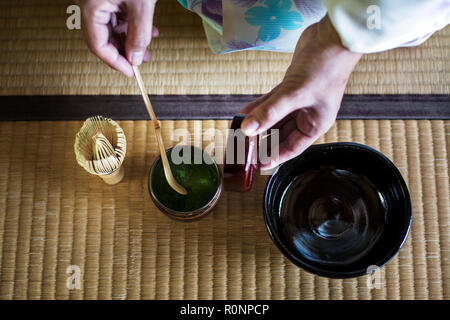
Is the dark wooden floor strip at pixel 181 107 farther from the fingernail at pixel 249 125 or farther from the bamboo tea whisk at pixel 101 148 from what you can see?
the fingernail at pixel 249 125

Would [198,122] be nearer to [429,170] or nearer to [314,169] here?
[314,169]

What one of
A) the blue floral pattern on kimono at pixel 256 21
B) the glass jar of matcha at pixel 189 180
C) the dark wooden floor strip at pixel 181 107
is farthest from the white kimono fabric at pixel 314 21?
the glass jar of matcha at pixel 189 180

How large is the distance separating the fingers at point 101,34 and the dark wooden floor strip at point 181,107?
12 centimetres


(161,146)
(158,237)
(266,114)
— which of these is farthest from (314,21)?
(158,237)

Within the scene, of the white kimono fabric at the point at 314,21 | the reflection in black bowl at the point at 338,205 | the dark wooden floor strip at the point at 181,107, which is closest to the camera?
the white kimono fabric at the point at 314,21

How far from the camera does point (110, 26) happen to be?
696 mm

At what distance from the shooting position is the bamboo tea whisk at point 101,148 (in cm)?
65

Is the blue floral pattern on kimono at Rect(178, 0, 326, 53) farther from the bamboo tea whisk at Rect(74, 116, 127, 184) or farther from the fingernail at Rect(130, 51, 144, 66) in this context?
the bamboo tea whisk at Rect(74, 116, 127, 184)

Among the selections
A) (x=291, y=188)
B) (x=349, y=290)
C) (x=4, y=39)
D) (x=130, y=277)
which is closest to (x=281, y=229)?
(x=291, y=188)

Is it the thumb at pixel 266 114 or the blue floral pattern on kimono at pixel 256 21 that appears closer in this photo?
the thumb at pixel 266 114

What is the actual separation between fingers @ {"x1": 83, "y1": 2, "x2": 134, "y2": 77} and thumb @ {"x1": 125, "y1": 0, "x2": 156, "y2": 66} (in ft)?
0.10

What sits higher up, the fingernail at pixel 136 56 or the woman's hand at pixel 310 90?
the fingernail at pixel 136 56

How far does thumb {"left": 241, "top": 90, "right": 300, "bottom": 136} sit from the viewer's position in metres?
0.57

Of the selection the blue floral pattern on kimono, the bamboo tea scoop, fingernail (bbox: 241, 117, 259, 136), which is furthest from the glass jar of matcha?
the blue floral pattern on kimono
